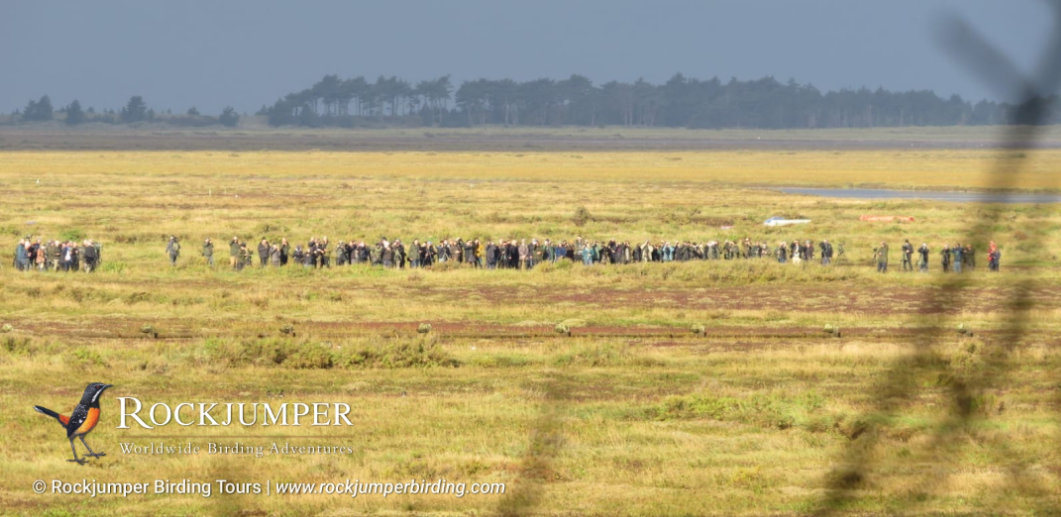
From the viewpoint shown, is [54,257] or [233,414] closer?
[233,414]

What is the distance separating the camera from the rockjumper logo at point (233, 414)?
2120 cm

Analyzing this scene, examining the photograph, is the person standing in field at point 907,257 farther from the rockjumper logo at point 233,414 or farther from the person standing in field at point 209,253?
the rockjumper logo at point 233,414

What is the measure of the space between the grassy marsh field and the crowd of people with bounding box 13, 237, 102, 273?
1.38 meters

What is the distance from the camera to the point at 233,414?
21891 mm

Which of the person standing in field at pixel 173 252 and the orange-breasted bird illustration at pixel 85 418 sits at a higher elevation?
the orange-breasted bird illustration at pixel 85 418

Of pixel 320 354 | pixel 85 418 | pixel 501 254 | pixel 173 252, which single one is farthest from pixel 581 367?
pixel 173 252

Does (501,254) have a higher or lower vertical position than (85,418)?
lower

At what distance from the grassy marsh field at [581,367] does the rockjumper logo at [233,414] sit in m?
0.47

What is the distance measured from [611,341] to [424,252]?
60.5ft

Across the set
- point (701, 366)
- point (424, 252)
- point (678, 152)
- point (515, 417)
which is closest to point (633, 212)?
point (424, 252)

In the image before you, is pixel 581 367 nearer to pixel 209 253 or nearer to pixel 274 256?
pixel 274 256

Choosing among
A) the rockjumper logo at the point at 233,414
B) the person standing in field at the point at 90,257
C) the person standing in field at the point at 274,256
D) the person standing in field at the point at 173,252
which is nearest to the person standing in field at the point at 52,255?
the person standing in field at the point at 90,257

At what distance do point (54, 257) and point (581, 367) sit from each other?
84.0 ft

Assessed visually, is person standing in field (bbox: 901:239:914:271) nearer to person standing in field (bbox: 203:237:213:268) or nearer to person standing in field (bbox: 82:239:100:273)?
person standing in field (bbox: 203:237:213:268)
